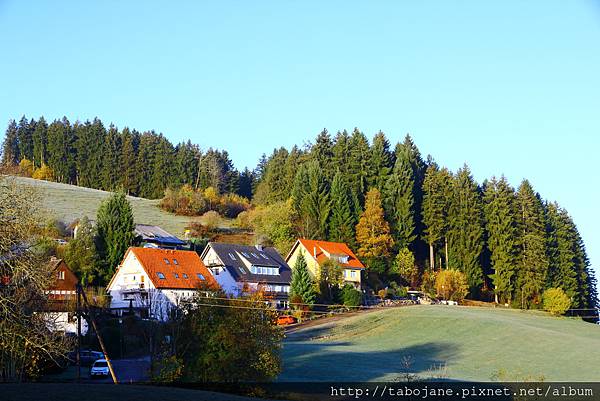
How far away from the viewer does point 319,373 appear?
40562 millimetres

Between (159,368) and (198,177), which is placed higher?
(198,177)

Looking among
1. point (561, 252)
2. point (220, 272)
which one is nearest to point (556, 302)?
point (561, 252)

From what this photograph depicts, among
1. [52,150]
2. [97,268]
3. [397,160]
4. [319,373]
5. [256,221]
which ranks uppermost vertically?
[52,150]

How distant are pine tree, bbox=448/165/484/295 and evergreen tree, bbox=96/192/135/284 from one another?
43994mm

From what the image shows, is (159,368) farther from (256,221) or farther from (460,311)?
(256,221)

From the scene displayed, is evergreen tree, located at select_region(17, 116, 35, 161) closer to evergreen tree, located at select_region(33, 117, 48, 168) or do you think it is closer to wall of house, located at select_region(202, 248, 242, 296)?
evergreen tree, located at select_region(33, 117, 48, 168)

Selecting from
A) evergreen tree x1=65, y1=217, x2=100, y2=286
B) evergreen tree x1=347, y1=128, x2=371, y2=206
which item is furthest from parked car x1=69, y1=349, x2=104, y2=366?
evergreen tree x1=347, y1=128, x2=371, y2=206

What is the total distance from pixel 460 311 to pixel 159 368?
1888 inches

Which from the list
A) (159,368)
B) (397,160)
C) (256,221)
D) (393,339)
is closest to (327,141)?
(397,160)

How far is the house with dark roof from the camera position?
250 feet

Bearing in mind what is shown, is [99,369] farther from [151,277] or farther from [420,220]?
[420,220]

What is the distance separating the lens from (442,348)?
183 feet

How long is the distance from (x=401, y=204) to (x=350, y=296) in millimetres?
26814

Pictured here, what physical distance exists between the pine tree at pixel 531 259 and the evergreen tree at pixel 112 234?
49.5m
